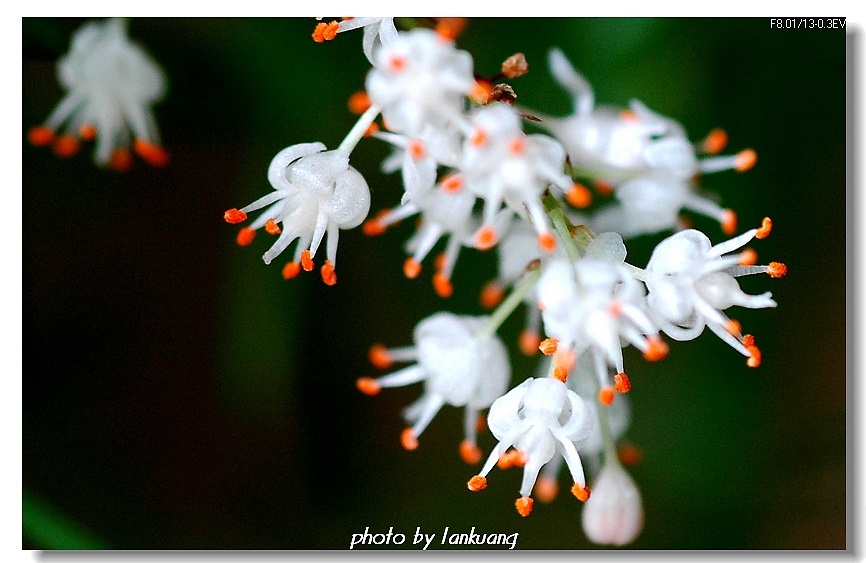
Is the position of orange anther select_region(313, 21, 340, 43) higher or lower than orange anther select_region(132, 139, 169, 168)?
higher

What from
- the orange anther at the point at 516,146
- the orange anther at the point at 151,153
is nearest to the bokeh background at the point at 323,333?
the orange anther at the point at 151,153

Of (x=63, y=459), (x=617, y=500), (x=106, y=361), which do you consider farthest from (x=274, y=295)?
(x=617, y=500)

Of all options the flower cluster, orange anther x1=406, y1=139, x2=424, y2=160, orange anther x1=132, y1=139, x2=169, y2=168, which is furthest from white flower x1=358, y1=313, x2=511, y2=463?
orange anther x1=132, y1=139, x2=169, y2=168

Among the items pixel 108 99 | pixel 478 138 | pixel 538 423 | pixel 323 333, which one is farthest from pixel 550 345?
pixel 108 99

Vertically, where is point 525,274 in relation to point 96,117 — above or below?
below

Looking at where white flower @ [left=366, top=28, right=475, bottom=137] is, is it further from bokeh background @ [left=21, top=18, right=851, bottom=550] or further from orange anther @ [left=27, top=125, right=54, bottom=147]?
orange anther @ [left=27, top=125, right=54, bottom=147]

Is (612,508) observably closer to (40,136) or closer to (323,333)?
(323,333)

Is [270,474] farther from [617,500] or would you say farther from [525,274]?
[525,274]
